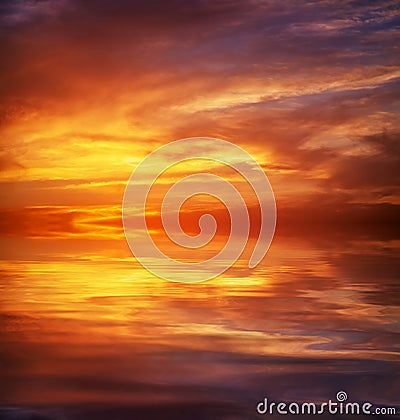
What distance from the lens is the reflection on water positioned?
5098mm

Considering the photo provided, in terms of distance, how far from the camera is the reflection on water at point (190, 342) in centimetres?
510

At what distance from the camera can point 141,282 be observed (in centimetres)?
1018

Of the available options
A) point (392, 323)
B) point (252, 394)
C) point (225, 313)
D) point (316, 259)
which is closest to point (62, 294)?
point (225, 313)

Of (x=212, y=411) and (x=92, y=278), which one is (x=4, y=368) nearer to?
(x=212, y=411)

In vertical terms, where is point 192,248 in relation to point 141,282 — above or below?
above

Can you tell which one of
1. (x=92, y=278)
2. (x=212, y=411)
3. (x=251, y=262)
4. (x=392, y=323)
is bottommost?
(x=212, y=411)

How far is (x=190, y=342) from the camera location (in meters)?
6.65

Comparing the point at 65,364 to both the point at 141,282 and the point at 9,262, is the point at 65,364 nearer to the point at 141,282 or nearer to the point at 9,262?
the point at 141,282

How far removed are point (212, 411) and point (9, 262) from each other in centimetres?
912

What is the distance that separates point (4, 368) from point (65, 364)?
Answer: 0.46 metres

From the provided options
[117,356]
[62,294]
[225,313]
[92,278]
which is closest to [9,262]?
[92,278]

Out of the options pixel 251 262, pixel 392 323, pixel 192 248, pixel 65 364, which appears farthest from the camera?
pixel 192 248

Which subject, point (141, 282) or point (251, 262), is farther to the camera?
point (251, 262)

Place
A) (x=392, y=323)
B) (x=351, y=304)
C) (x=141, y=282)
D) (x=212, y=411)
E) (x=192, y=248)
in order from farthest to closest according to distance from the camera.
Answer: (x=192, y=248)
(x=141, y=282)
(x=351, y=304)
(x=392, y=323)
(x=212, y=411)
